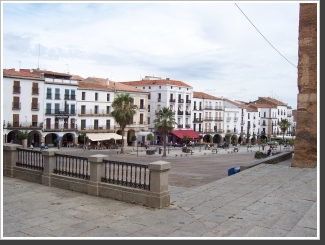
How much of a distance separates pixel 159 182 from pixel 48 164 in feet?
14.5

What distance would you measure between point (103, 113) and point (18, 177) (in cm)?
4248

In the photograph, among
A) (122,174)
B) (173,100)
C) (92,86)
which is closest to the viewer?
(122,174)

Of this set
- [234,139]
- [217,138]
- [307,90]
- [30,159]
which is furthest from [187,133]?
[30,159]

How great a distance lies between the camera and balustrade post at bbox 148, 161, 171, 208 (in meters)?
8.10

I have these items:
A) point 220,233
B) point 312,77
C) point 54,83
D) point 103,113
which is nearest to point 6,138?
point 54,83

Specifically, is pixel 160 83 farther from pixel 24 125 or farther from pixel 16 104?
pixel 16 104

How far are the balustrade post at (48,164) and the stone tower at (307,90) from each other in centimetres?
1064

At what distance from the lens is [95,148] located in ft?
163

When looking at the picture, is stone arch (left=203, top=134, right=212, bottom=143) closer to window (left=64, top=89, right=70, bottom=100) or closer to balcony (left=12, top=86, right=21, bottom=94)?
window (left=64, top=89, right=70, bottom=100)

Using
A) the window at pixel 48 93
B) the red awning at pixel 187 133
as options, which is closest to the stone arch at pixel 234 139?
the red awning at pixel 187 133

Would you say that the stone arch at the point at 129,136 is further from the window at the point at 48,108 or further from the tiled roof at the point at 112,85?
the window at the point at 48,108

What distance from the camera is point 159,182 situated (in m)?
8.11

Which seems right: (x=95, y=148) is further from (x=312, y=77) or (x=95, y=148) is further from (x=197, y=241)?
(x=197, y=241)

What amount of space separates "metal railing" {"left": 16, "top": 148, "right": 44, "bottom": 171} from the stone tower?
10912mm
